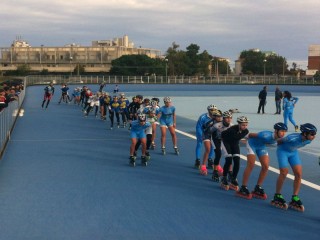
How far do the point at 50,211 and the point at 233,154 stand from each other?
145 inches

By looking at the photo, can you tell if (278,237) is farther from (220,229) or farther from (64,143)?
(64,143)

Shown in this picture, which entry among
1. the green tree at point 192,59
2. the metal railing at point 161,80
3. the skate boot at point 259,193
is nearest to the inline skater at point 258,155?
the skate boot at point 259,193

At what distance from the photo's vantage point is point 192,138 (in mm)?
17734

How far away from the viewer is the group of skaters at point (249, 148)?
7.85 meters

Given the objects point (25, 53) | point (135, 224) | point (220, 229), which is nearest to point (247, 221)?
point (220, 229)

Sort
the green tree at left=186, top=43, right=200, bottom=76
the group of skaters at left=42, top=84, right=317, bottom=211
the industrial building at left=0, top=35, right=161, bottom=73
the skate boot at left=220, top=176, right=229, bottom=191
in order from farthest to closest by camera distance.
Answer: the industrial building at left=0, top=35, right=161, bottom=73, the green tree at left=186, top=43, right=200, bottom=76, the skate boot at left=220, top=176, right=229, bottom=191, the group of skaters at left=42, top=84, right=317, bottom=211

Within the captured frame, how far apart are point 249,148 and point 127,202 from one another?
249 centimetres

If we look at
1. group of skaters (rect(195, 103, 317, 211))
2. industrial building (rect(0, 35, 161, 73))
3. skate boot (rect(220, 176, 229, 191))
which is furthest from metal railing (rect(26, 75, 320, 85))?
industrial building (rect(0, 35, 161, 73))

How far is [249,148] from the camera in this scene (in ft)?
29.1

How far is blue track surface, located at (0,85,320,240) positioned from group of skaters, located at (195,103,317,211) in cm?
23

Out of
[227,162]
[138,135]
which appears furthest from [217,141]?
[138,135]

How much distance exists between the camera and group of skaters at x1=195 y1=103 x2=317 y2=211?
7.85 metres

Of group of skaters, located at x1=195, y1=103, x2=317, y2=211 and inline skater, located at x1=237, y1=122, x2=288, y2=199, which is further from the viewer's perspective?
inline skater, located at x1=237, y1=122, x2=288, y2=199

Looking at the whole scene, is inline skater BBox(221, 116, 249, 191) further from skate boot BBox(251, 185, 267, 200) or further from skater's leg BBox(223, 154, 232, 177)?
skate boot BBox(251, 185, 267, 200)
